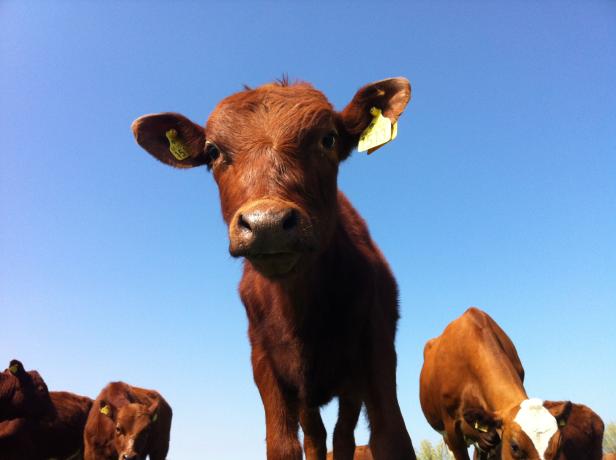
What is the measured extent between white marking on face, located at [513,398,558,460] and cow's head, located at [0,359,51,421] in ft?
42.5

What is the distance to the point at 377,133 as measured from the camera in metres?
4.00

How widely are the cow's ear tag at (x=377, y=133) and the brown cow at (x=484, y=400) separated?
5.34m

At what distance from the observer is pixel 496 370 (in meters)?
8.55

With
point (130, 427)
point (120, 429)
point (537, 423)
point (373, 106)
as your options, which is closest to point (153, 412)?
point (130, 427)

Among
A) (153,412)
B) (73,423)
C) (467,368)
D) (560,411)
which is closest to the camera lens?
(560,411)

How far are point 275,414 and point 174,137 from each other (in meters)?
2.31

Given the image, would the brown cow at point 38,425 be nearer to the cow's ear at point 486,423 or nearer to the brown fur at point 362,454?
the brown fur at point 362,454

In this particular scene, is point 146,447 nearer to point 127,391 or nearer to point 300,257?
point 127,391

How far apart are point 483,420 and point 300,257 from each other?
240 inches

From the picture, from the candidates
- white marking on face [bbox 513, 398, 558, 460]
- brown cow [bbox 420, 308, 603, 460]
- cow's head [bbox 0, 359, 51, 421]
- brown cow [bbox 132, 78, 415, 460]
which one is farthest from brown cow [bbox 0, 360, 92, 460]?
brown cow [bbox 132, 78, 415, 460]

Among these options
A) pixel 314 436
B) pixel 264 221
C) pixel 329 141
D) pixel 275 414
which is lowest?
pixel 314 436

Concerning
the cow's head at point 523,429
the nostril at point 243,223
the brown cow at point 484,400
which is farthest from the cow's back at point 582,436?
the nostril at point 243,223

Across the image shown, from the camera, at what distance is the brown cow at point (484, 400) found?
7367mm

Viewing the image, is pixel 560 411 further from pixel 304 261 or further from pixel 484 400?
pixel 304 261
